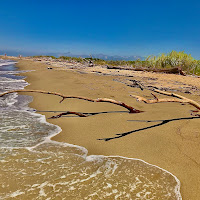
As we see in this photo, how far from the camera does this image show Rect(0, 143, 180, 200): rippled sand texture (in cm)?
200

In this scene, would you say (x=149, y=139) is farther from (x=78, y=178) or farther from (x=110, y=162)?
(x=78, y=178)

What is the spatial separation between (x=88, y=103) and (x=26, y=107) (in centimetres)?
210

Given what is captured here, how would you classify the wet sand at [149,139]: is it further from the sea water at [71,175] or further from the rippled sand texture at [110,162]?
the sea water at [71,175]

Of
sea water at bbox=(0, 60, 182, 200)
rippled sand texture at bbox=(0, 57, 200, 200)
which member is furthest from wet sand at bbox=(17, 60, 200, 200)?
sea water at bbox=(0, 60, 182, 200)

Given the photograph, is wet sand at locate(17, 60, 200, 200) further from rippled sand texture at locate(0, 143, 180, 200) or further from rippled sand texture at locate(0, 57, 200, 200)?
rippled sand texture at locate(0, 143, 180, 200)

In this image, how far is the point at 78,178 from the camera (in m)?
2.28

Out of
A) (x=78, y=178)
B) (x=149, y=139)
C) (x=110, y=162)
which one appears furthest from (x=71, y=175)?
(x=149, y=139)

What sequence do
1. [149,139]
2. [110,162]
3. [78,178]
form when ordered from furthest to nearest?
[149,139]
[110,162]
[78,178]

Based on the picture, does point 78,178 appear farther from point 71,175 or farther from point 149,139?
point 149,139

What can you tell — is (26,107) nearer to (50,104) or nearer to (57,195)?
(50,104)

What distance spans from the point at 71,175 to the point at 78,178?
0.12 metres

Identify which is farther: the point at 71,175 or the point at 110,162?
the point at 110,162

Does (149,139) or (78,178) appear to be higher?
Answer: (149,139)

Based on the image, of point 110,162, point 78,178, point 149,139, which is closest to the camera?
point 78,178
